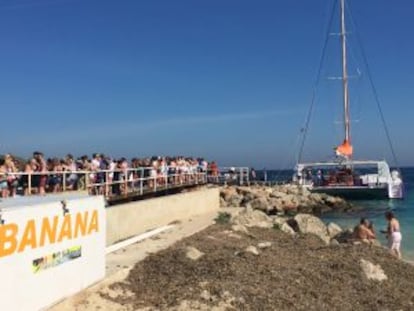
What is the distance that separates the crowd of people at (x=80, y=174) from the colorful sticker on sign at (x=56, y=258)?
157 inches

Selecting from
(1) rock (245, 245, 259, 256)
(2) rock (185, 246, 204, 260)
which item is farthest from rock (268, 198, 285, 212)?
(2) rock (185, 246, 204, 260)

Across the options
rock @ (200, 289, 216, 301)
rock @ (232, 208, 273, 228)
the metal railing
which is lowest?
rock @ (200, 289, 216, 301)

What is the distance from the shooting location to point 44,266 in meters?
10.2

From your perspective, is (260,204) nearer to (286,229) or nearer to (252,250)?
(286,229)

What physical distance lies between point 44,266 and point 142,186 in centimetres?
1466

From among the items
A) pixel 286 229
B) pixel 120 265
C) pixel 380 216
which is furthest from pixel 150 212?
pixel 380 216

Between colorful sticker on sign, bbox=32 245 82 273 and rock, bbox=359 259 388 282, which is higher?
colorful sticker on sign, bbox=32 245 82 273

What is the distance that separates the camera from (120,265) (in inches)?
557

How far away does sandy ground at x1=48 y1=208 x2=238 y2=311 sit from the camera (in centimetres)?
1109

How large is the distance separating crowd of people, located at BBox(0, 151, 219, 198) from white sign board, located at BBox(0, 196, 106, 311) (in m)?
3.60

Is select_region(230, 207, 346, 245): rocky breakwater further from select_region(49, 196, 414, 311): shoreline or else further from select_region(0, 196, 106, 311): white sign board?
select_region(0, 196, 106, 311): white sign board

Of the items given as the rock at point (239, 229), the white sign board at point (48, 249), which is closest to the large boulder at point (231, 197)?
the rock at point (239, 229)

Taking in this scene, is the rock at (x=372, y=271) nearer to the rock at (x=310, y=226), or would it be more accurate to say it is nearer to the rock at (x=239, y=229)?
the rock at (x=239, y=229)

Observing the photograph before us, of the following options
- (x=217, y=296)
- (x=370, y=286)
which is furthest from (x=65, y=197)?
(x=370, y=286)
